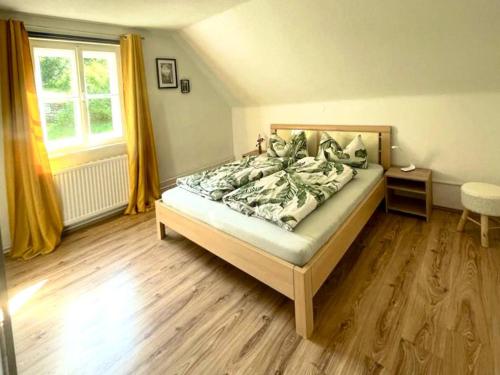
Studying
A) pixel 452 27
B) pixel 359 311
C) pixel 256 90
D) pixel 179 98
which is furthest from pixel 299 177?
pixel 179 98

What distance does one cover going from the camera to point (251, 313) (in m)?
1.98

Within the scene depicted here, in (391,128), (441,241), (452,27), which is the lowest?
(441,241)

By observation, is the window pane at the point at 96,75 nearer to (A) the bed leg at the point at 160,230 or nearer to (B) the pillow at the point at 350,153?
(A) the bed leg at the point at 160,230

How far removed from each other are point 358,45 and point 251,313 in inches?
103

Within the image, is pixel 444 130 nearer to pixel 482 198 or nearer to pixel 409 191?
pixel 409 191

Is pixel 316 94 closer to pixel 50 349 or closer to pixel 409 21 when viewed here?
pixel 409 21

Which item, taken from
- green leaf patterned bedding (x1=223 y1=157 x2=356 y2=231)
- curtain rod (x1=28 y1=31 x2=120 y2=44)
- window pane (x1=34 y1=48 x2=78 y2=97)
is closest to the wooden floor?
green leaf patterned bedding (x1=223 y1=157 x2=356 y2=231)

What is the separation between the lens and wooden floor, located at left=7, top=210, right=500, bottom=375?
1615mm

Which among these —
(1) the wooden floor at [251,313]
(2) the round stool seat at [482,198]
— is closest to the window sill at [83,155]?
(1) the wooden floor at [251,313]

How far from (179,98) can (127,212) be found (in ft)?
5.67

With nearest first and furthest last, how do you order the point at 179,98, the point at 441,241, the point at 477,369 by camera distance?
the point at 477,369
the point at 441,241
the point at 179,98

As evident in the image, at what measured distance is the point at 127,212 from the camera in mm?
3646

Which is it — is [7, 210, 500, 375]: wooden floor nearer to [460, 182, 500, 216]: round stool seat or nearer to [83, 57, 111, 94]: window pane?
[460, 182, 500, 216]: round stool seat

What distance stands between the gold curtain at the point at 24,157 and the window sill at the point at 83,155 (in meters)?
0.18
